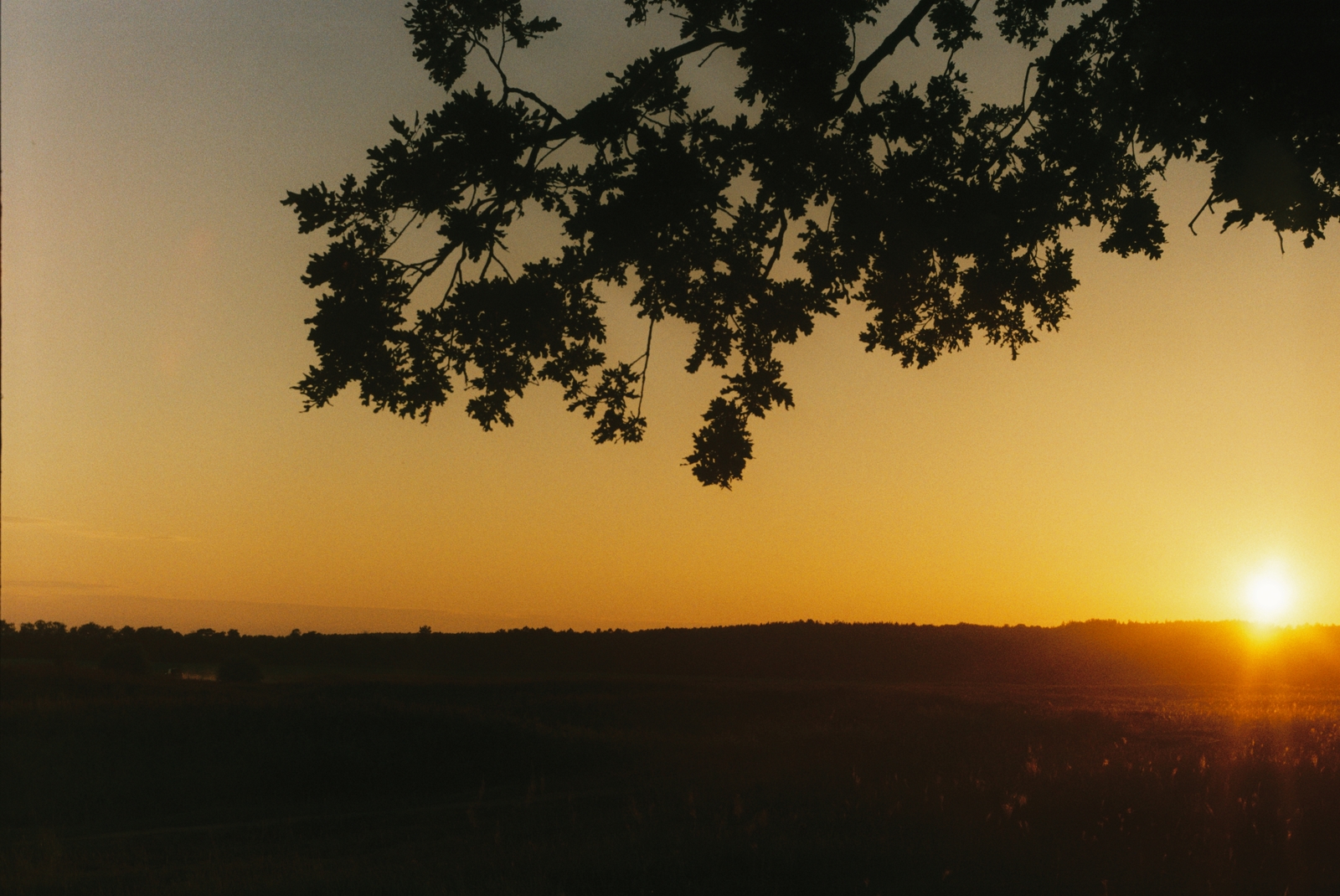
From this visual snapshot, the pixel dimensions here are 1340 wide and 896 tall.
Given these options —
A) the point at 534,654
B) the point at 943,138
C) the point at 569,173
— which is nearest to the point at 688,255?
the point at 569,173

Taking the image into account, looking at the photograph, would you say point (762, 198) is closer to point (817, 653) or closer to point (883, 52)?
point (883, 52)

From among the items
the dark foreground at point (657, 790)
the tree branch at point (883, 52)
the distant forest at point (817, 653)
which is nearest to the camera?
the dark foreground at point (657, 790)

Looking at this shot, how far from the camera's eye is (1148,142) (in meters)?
11.2

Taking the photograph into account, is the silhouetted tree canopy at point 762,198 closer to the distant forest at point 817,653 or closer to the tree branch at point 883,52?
the tree branch at point 883,52

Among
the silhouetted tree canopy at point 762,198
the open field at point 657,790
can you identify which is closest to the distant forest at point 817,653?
the open field at point 657,790

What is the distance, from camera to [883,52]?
13172mm

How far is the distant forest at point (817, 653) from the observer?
240 feet

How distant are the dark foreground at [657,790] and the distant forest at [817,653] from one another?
91.9 ft

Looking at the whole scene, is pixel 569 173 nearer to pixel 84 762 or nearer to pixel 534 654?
pixel 84 762

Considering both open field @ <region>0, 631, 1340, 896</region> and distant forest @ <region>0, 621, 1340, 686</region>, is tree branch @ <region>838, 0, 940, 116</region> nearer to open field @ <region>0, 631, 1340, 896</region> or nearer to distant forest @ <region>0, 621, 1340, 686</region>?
open field @ <region>0, 631, 1340, 896</region>

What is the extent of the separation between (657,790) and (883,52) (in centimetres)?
1349

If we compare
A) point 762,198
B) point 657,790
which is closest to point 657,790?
point 657,790

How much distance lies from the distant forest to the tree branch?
60527 millimetres

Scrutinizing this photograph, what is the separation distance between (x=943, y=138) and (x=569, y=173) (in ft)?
14.9
